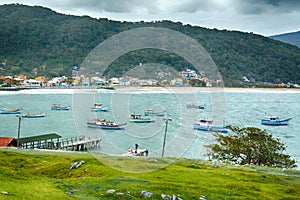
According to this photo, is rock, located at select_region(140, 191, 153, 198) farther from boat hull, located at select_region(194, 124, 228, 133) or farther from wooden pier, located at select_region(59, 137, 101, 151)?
boat hull, located at select_region(194, 124, 228, 133)

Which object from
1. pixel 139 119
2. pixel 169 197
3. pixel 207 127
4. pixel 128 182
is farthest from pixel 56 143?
pixel 169 197

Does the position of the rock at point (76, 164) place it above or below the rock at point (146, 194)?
below

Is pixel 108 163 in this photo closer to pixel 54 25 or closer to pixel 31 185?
pixel 31 185

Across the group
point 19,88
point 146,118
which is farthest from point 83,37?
point 146,118

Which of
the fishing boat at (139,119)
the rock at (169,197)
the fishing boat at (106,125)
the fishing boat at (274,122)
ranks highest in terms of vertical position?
the rock at (169,197)

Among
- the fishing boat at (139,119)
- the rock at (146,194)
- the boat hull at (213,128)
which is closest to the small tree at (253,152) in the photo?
the rock at (146,194)

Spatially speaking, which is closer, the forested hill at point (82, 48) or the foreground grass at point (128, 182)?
the foreground grass at point (128, 182)

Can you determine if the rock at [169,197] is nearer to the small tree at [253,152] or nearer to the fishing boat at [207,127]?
the small tree at [253,152]

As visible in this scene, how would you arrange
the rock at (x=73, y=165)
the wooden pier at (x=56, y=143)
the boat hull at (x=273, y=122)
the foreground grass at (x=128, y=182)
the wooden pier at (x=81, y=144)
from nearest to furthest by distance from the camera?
the foreground grass at (x=128, y=182)
the rock at (x=73, y=165)
the wooden pier at (x=56, y=143)
the wooden pier at (x=81, y=144)
the boat hull at (x=273, y=122)
